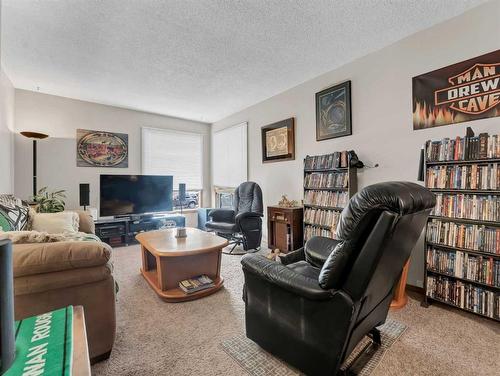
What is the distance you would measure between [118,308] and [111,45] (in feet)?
9.00

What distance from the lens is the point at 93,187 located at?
4602 mm

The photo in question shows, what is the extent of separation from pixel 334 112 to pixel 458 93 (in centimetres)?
134

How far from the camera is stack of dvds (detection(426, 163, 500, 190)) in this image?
1.95m

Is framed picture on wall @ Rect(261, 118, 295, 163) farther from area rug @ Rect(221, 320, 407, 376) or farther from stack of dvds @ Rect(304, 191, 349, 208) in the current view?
area rug @ Rect(221, 320, 407, 376)

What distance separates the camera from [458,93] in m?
2.32

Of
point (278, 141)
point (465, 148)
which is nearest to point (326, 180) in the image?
point (278, 141)

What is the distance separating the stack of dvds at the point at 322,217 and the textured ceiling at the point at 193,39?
1.96 metres

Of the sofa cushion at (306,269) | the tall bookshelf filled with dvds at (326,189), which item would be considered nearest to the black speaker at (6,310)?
the sofa cushion at (306,269)

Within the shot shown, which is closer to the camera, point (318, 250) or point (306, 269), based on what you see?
point (306, 269)

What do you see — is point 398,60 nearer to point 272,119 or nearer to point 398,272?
point 272,119

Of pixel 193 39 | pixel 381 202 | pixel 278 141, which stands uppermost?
pixel 193 39

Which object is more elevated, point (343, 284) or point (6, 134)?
point (6, 134)

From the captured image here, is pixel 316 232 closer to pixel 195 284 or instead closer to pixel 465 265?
pixel 465 265

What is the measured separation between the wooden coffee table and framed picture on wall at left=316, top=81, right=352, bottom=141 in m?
2.12
